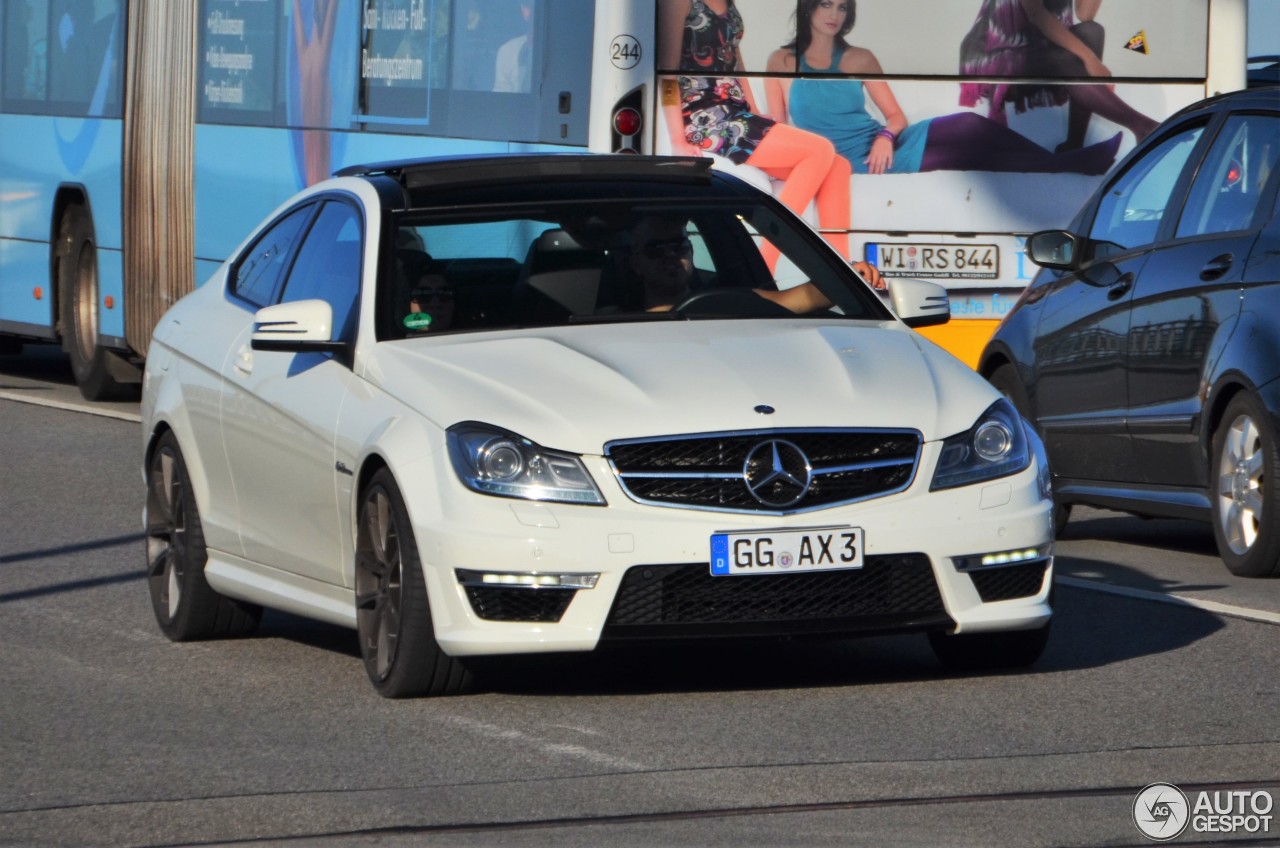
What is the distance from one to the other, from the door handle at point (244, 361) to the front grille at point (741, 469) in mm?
1957

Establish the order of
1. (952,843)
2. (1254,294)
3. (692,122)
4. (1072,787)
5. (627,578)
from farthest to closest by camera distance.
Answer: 1. (692,122)
2. (1254,294)
3. (627,578)
4. (1072,787)
5. (952,843)

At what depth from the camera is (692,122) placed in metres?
13.6

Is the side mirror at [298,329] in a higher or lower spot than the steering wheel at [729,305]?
lower

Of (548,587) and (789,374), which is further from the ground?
(789,374)

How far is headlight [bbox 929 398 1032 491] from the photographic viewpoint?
7012 millimetres

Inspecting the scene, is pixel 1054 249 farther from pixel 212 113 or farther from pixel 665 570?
pixel 212 113

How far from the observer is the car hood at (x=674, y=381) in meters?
6.86

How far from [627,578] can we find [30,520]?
6.01 meters

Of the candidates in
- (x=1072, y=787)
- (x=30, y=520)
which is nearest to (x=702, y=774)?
(x=1072, y=787)

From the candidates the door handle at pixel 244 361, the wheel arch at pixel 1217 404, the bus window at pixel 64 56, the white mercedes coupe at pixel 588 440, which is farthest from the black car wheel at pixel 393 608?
the bus window at pixel 64 56

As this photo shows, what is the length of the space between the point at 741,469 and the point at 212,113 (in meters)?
12.4

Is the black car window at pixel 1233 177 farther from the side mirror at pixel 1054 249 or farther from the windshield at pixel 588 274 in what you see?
the windshield at pixel 588 274

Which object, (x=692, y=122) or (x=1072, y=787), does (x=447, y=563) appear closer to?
(x=1072, y=787)

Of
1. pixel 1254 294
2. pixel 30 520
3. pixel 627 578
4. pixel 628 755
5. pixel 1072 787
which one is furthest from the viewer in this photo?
pixel 30 520
